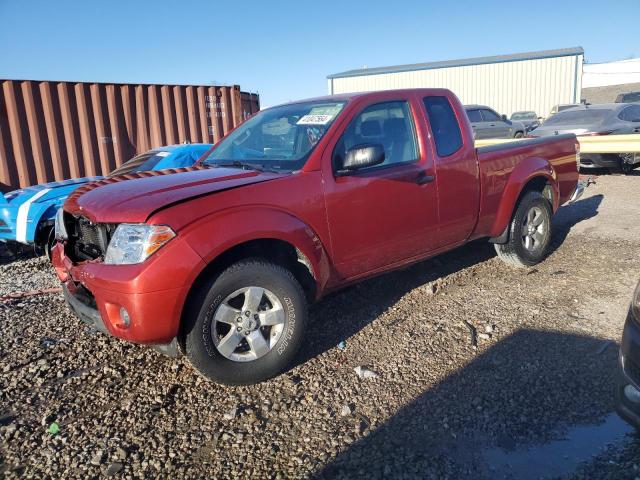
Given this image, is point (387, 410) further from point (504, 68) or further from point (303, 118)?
point (504, 68)

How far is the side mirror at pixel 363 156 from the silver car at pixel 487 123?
16.0 m

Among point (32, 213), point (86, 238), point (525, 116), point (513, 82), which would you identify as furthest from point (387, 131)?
point (513, 82)

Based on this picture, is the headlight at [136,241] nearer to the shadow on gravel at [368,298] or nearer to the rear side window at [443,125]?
the shadow on gravel at [368,298]

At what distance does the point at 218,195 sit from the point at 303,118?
1.25 m

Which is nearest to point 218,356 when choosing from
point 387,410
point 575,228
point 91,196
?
point 387,410

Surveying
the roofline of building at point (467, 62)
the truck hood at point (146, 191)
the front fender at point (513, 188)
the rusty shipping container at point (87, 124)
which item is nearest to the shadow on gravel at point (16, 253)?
the rusty shipping container at point (87, 124)

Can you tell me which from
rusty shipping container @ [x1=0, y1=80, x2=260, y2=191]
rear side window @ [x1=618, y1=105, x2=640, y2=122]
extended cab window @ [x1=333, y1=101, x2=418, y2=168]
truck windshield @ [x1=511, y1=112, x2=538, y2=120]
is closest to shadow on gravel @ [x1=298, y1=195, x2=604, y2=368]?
extended cab window @ [x1=333, y1=101, x2=418, y2=168]

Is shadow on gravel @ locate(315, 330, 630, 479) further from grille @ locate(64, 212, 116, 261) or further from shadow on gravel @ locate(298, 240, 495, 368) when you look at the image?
grille @ locate(64, 212, 116, 261)

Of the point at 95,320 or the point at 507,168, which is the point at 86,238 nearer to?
the point at 95,320

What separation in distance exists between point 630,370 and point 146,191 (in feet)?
9.30

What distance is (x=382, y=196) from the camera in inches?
151

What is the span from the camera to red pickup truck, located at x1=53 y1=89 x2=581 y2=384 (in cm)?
293

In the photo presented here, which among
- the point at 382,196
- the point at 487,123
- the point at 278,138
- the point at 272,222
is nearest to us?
the point at 272,222

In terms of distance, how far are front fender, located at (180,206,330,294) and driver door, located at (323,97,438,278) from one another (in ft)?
0.66
